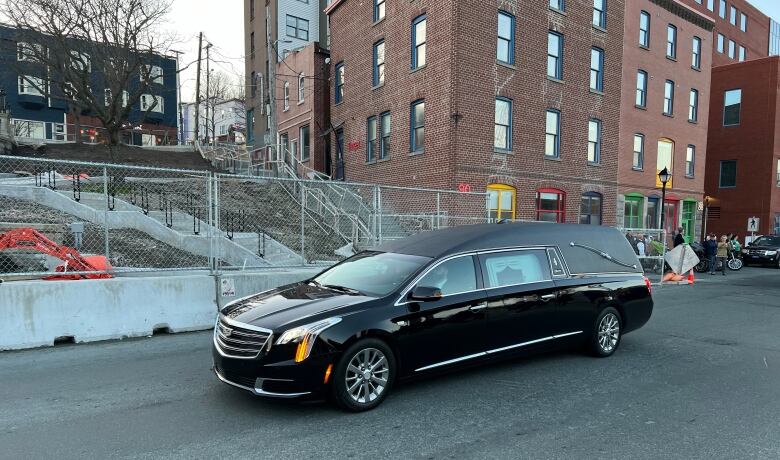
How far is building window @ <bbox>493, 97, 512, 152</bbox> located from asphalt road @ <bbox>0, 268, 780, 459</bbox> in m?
12.2

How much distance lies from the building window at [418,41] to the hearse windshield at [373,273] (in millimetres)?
13496

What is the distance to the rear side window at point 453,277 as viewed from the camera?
486cm

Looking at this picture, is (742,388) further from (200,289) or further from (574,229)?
(200,289)

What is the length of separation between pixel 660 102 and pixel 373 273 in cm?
2434

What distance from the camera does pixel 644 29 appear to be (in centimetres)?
2330

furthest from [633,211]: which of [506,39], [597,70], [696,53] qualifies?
[506,39]

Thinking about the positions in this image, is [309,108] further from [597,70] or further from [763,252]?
[763,252]

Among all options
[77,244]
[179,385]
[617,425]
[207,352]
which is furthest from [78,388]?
[617,425]

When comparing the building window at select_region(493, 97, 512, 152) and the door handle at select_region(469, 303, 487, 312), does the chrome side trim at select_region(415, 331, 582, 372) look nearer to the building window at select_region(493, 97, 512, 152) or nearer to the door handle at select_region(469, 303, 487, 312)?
the door handle at select_region(469, 303, 487, 312)

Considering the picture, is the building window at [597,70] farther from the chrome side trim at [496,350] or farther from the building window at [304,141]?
the chrome side trim at [496,350]

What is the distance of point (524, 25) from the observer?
18047mm

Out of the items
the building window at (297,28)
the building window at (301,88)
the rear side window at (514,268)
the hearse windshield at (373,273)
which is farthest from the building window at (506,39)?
the building window at (297,28)

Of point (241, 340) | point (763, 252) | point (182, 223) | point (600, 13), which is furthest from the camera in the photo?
point (763, 252)

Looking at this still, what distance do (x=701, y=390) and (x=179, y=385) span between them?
5.37 m
